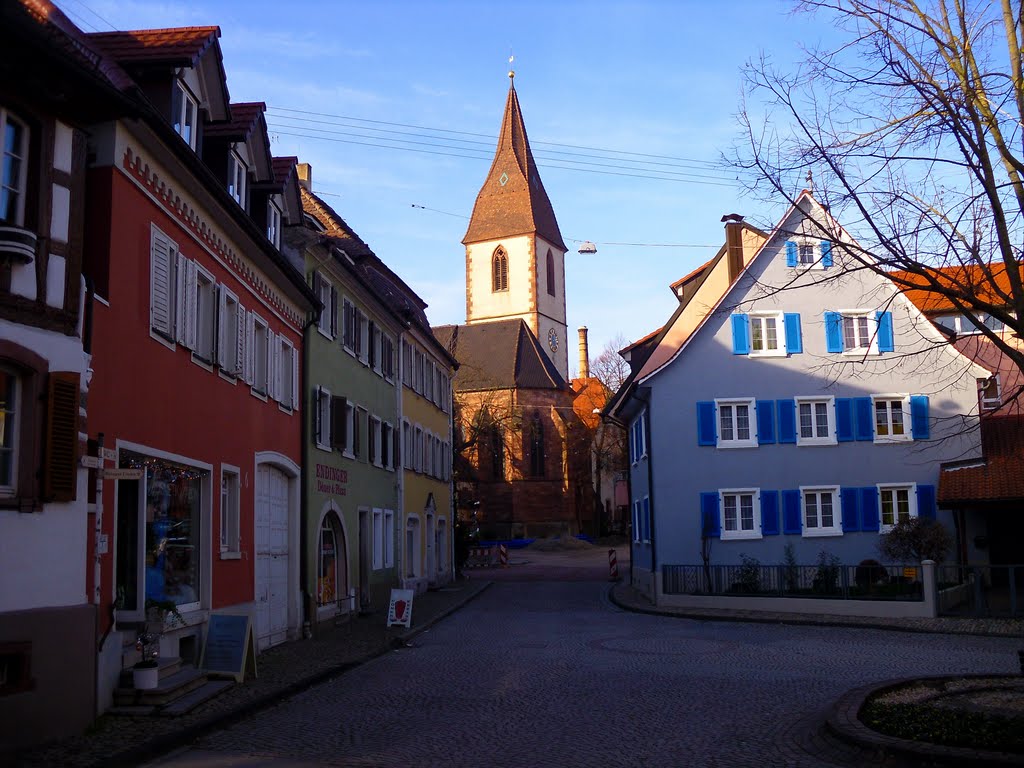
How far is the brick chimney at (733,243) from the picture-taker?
34.0 meters

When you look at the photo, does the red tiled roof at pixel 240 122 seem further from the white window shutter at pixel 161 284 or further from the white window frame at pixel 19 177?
the white window frame at pixel 19 177

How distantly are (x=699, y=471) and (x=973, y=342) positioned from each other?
445 inches

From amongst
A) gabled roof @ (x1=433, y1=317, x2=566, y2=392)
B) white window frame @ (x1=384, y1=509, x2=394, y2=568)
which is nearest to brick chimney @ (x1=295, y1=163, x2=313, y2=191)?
white window frame @ (x1=384, y1=509, x2=394, y2=568)

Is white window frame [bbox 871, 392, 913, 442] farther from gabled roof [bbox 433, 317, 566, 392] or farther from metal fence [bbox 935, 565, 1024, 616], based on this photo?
gabled roof [bbox 433, 317, 566, 392]

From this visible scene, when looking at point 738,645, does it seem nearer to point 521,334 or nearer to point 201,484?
point 201,484

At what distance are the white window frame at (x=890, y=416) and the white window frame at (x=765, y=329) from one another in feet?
9.63

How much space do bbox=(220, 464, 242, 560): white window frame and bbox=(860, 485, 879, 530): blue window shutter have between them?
773 inches

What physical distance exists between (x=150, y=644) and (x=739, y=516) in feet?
72.1

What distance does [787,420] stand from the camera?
31766 mm

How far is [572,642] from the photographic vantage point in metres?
20.1

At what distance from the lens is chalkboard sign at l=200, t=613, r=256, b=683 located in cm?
1404

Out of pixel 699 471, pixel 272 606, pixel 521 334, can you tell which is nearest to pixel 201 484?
pixel 272 606

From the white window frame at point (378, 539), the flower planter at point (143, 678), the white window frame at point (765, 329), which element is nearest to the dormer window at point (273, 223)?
the flower planter at point (143, 678)

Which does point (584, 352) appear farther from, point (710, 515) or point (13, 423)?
point (13, 423)
